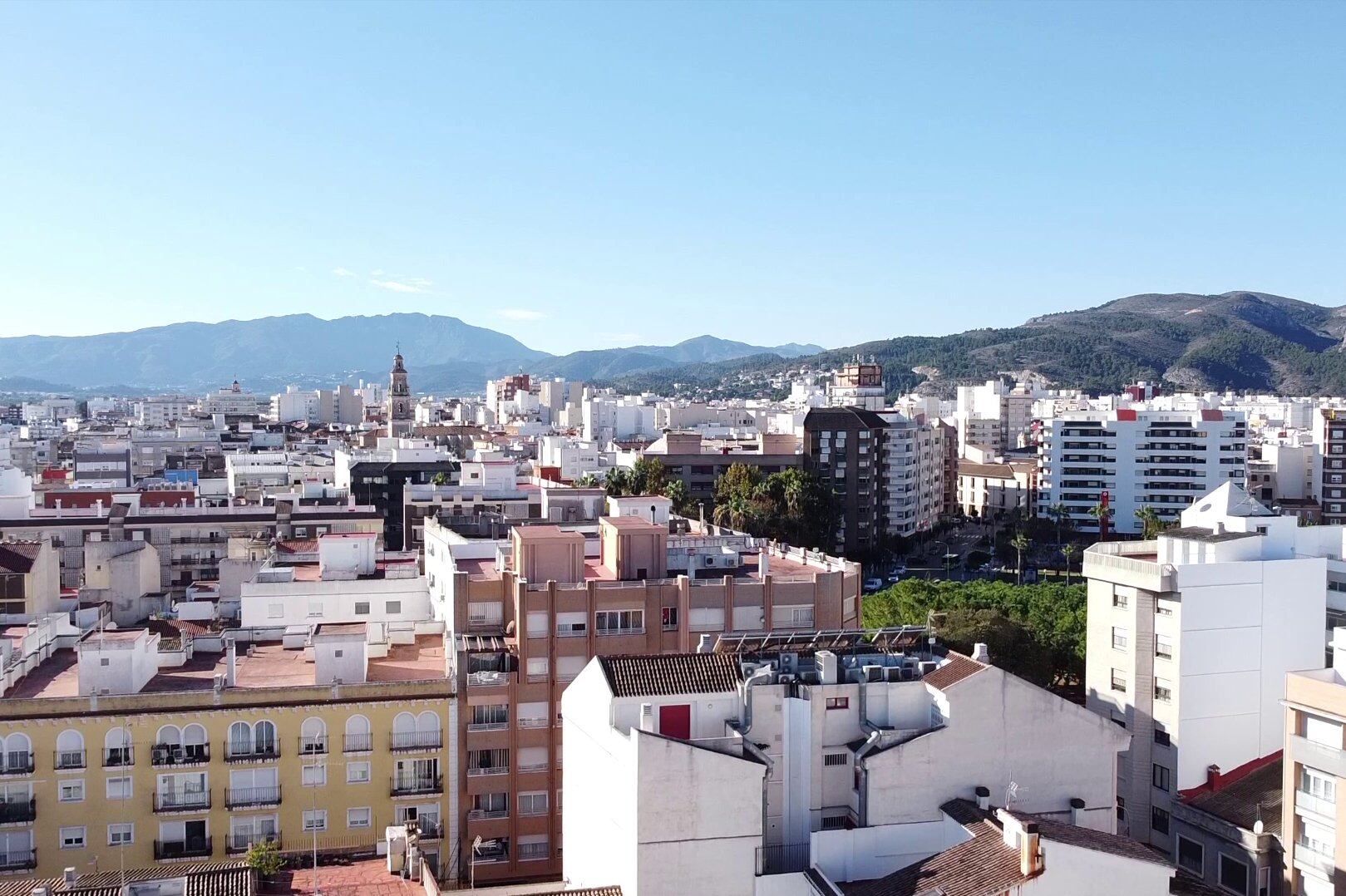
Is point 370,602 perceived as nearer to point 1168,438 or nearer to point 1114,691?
point 1114,691

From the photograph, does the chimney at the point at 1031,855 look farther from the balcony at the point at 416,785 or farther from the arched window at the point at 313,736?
the arched window at the point at 313,736

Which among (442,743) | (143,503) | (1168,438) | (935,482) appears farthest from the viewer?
(935,482)

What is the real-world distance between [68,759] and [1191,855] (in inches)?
1234

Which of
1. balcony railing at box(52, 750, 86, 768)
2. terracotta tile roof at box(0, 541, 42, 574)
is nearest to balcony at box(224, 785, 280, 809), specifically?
balcony railing at box(52, 750, 86, 768)

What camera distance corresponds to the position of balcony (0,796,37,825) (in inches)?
1304

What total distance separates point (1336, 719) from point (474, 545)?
30723 millimetres

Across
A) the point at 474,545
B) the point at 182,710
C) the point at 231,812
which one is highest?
the point at 474,545

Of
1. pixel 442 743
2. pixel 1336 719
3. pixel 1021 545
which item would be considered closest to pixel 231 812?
pixel 442 743

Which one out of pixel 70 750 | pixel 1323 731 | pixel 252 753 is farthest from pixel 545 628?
pixel 1323 731

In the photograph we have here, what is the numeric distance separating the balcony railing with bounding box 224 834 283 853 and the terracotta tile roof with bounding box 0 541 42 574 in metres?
18.0

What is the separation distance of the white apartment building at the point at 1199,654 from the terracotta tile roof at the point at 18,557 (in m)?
39.5

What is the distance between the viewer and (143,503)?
82250 mm

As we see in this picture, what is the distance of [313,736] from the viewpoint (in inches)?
1382

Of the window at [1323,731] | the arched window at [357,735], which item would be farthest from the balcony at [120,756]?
the window at [1323,731]
